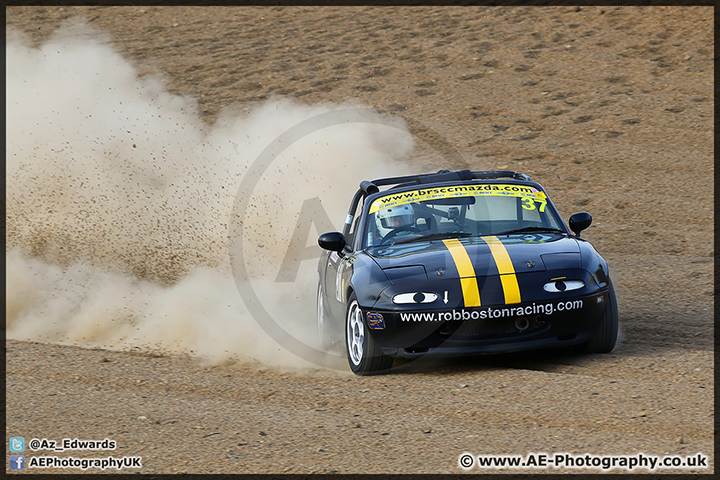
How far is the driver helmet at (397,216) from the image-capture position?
7.68 meters

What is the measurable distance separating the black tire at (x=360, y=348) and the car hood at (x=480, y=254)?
0.45m

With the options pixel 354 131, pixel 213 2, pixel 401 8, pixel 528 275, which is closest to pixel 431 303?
pixel 528 275

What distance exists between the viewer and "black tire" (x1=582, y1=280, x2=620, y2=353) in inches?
263

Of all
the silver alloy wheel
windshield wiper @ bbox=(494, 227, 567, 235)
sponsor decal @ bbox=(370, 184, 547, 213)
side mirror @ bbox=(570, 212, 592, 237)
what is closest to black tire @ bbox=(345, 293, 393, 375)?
the silver alloy wheel

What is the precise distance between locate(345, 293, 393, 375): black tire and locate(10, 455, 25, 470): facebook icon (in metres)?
2.59

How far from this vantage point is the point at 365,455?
4930mm

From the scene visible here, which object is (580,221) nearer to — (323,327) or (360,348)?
(360,348)

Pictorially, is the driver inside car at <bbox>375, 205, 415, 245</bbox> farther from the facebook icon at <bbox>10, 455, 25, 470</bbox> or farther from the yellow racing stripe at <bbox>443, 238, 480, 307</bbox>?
the facebook icon at <bbox>10, 455, 25, 470</bbox>

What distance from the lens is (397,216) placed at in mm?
A: 7734

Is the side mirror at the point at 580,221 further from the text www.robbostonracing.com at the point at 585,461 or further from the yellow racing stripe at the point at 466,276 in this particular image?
the text www.robbostonracing.com at the point at 585,461

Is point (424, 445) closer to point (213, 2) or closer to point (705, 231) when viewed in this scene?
point (705, 231)

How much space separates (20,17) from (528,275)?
24340 millimetres

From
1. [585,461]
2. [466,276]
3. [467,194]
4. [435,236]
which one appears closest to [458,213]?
[467,194]

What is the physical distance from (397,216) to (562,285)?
5.96 ft
